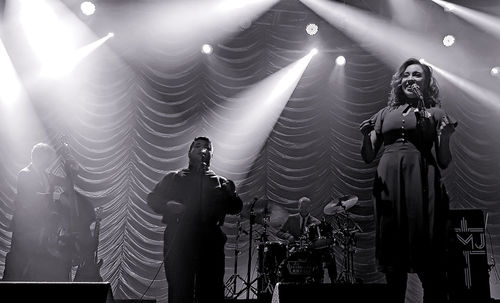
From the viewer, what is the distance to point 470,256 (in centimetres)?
489

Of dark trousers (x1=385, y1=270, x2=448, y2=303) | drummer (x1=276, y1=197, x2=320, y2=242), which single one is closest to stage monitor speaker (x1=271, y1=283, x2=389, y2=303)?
dark trousers (x1=385, y1=270, x2=448, y2=303)

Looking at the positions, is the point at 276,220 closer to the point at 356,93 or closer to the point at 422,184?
the point at 356,93

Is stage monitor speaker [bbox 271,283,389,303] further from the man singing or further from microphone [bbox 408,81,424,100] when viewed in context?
microphone [bbox 408,81,424,100]

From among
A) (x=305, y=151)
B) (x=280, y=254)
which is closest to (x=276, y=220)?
(x=280, y=254)

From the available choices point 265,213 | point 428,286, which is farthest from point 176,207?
point 265,213

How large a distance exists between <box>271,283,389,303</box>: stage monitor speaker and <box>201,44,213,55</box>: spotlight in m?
8.35

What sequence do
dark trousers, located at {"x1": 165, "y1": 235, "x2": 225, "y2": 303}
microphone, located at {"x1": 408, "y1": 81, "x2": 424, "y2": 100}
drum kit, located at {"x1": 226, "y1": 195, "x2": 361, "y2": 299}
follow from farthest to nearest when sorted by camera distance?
drum kit, located at {"x1": 226, "y1": 195, "x2": 361, "y2": 299} < dark trousers, located at {"x1": 165, "y1": 235, "x2": 225, "y2": 303} < microphone, located at {"x1": 408, "y1": 81, "x2": 424, "y2": 100}

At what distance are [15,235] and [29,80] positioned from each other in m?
5.81

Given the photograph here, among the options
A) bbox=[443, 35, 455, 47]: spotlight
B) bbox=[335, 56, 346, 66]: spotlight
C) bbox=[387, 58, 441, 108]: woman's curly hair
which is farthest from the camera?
bbox=[335, 56, 346, 66]: spotlight

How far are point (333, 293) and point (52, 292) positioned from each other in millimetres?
1351

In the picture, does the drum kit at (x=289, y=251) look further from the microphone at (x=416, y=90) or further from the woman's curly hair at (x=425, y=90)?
the microphone at (x=416, y=90)

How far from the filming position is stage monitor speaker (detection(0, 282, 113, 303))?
2.43 m

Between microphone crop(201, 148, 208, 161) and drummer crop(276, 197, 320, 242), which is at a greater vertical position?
drummer crop(276, 197, 320, 242)

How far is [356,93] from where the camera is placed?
10.7 meters
